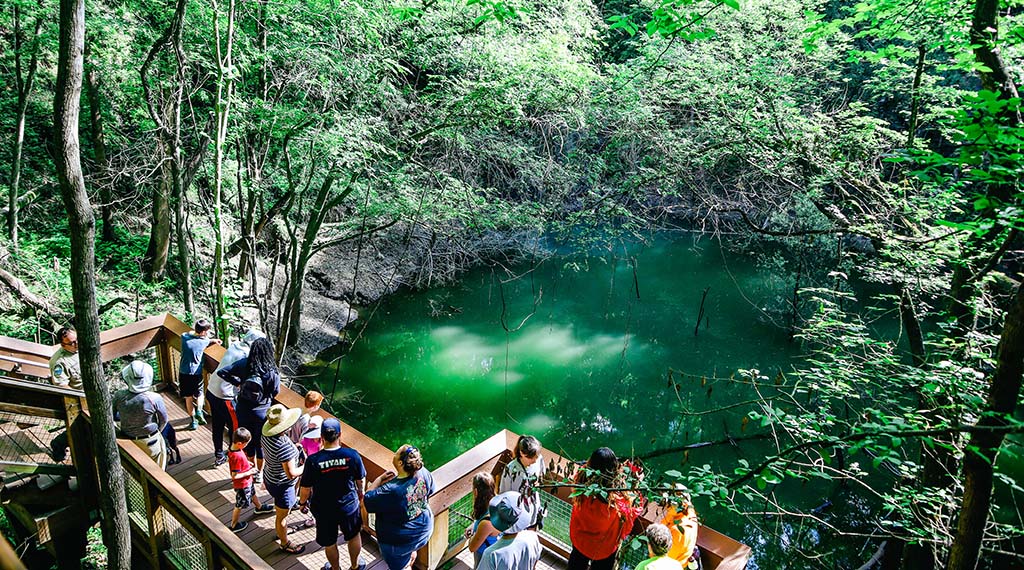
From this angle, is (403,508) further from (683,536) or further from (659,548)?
(683,536)

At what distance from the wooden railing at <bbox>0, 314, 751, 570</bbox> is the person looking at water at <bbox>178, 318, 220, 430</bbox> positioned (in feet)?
0.38

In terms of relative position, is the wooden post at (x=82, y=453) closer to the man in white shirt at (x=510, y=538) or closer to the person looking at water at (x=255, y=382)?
the person looking at water at (x=255, y=382)

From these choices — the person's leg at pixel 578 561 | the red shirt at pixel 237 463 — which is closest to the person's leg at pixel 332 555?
the red shirt at pixel 237 463

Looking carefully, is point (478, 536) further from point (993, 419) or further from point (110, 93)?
point (110, 93)

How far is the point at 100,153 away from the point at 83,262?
941 cm

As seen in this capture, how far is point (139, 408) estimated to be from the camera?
15.9ft

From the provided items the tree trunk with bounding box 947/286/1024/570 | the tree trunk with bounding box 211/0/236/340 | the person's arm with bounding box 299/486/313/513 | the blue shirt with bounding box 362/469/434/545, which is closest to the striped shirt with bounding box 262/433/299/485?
the person's arm with bounding box 299/486/313/513

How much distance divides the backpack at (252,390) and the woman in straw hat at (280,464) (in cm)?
56

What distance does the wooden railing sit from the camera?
3582 millimetres

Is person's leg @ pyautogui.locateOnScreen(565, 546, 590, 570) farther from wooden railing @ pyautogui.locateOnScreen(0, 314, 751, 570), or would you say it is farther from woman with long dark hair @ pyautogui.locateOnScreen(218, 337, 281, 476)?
woman with long dark hair @ pyautogui.locateOnScreen(218, 337, 281, 476)

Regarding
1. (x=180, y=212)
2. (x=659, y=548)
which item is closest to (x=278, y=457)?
(x=659, y=548)

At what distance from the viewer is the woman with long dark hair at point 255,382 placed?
4.87m

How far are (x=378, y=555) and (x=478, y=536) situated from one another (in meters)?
1.36

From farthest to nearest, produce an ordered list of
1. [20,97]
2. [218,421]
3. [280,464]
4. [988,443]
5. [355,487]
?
[20,97] → [218,421] → [280,464] → [355,487] → [988,443]
